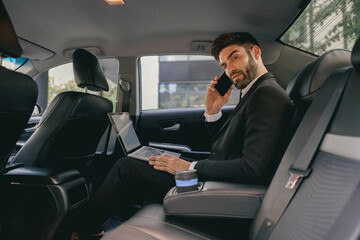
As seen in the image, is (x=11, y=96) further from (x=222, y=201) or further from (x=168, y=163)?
(x=222, y=201)

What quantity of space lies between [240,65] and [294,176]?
3.06 ft

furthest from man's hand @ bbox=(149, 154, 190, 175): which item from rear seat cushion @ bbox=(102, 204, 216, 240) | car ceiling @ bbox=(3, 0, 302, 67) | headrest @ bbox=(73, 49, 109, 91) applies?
car ceiling @ bbox=(3, 0, 302, 67)

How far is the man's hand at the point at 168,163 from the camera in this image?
4.81 ft

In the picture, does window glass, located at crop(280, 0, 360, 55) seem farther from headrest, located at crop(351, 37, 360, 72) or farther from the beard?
headrest, located at crop(351, 37, 360, 72)

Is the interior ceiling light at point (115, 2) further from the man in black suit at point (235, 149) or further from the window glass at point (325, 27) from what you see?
the window glass at point (325, 27)

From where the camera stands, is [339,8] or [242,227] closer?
[242,227]

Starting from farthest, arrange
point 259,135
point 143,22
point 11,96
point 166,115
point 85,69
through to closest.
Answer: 1. point 166,115
2. point 143,22
3. point 85,69
4. point 11,96
5. point 259,135

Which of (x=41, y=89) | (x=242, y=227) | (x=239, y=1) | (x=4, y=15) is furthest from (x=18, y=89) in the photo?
(x=41, y=89)

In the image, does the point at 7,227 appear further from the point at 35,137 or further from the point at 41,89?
the point at 41,89

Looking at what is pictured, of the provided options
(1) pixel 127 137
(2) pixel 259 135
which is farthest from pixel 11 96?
(2) pixel 259 135

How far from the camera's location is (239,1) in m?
1.80

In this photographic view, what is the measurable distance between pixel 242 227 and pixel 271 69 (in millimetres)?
1460

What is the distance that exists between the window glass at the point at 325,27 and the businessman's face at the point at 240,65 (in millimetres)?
431

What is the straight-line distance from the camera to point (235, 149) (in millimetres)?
1414
